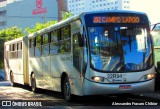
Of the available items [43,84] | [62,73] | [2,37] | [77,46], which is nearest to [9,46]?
[43,84]

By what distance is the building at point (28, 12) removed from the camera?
98.8 metres

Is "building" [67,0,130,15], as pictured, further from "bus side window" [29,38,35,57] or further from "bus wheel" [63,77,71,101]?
"bus wheel" [63,77,71,101]

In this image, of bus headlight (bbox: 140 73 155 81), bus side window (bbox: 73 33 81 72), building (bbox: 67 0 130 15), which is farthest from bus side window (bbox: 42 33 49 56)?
building (bbox: 67 0 130 15)

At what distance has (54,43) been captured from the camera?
15227mm

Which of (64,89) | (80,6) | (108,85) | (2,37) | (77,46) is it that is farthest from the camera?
(80,6)

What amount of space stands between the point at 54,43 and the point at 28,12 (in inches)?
3484

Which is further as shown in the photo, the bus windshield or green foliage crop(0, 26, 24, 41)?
green foliage crop(0, 26, 24, 41)

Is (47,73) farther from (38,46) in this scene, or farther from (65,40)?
(65,40)

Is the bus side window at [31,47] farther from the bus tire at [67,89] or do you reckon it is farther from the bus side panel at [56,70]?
the bus tire at [67,89]

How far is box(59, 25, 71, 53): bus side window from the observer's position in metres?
13.7

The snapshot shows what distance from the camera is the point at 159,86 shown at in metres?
16.8

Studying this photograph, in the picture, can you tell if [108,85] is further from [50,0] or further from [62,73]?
[50,0]

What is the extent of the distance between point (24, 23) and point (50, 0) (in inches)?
356

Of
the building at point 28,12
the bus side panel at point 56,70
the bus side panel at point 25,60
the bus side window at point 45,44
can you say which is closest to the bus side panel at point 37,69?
the bus side window at point 45,44
